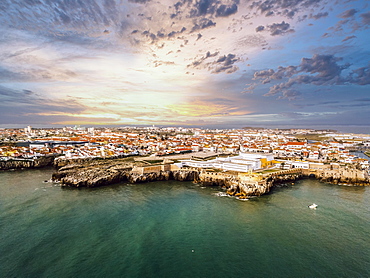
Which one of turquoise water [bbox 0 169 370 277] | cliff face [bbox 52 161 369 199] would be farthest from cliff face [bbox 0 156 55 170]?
turquoise water [bbox 0 169 370 277]

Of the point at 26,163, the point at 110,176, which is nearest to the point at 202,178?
the point at 110,176

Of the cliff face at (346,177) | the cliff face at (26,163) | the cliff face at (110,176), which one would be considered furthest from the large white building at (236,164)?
the cliff face at (26,163)

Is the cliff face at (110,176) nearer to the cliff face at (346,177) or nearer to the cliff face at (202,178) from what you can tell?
the cliff face at (202,178)

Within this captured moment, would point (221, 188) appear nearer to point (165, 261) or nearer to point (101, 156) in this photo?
point (165, 261)

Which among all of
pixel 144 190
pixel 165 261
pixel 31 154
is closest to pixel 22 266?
pixel 165 261

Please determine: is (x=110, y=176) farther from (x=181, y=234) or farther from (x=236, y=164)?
(x=236, y=164)

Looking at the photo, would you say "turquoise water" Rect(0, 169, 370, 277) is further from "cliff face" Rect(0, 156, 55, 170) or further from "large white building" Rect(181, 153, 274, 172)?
"cliff face" Rect(0, 156, 55, 170)
